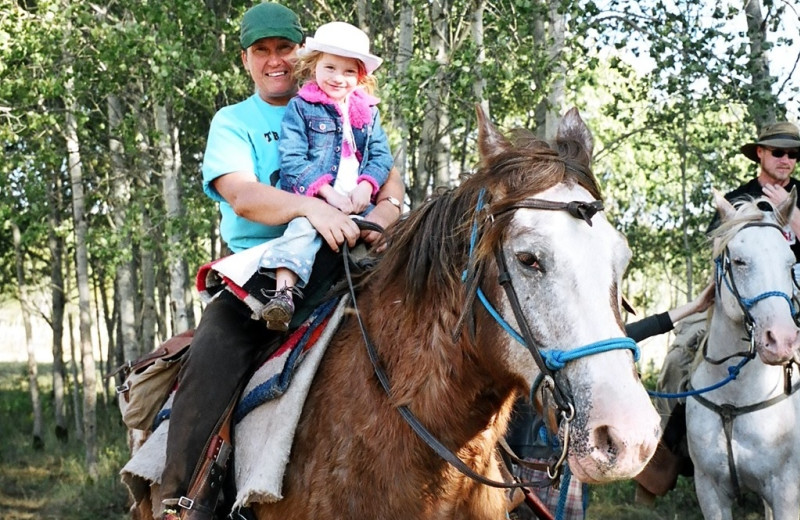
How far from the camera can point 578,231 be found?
2861mm

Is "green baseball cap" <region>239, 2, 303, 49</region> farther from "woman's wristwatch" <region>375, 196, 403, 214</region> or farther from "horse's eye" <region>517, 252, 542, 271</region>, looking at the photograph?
"horse's eye" <region>517, 252, 542, 271</region>

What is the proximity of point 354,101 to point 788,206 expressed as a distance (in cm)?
366

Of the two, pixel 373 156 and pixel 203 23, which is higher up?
pixel 203 23

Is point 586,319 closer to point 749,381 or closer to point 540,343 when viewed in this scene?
point 540,343

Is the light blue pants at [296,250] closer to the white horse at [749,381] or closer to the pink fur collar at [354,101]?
the pink fur collar at [354,101]

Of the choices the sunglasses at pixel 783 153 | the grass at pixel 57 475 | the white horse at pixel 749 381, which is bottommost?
the grass at pixel 57 475

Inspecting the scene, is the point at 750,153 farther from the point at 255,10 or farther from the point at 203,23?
the point at 203,23

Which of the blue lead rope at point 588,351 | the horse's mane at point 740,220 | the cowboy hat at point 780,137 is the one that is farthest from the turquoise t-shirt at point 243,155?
the cowboy hat at point 780,137

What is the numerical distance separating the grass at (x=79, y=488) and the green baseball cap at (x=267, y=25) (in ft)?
25.1

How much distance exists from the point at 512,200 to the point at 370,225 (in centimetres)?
111

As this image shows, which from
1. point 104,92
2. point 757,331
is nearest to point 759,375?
point 757,331

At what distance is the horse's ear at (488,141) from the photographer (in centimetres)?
326

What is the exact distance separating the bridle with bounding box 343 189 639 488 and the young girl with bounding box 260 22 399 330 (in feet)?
3.04

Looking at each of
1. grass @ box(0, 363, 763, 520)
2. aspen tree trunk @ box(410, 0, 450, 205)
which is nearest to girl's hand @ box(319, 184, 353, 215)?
grass @ box(0, 363, 763, 520)
